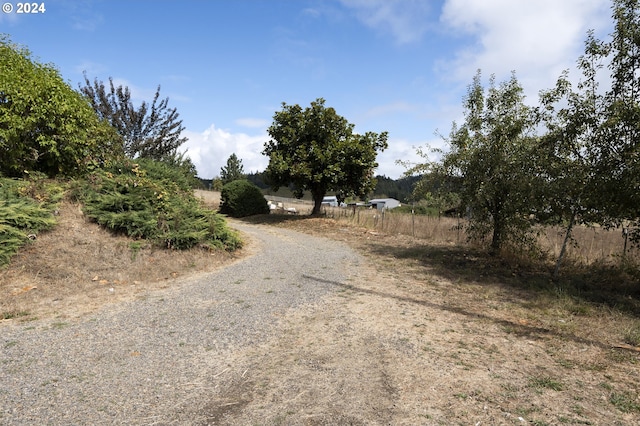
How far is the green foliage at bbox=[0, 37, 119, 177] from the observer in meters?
8.60

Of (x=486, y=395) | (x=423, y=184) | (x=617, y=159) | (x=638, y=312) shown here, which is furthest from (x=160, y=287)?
(x=617, y=159)

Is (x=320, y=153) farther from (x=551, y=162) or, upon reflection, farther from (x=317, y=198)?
(x=551, y=162)

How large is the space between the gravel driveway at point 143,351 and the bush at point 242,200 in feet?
44.1

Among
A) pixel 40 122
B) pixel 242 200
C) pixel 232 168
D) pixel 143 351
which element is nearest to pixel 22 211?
pixel 40 122

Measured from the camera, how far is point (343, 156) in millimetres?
17625

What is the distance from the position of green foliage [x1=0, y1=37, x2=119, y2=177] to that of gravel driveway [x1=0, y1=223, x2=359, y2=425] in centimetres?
545

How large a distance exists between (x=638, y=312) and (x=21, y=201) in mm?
11218

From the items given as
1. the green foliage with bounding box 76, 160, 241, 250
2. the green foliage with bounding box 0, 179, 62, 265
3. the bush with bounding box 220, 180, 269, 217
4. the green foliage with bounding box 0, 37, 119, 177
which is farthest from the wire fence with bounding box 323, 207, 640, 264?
the green foliage with bounding box 0, 37, 119, 177

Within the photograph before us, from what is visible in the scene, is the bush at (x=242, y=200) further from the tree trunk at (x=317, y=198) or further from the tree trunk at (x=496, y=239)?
the tree trunk at (x=496, y=239)

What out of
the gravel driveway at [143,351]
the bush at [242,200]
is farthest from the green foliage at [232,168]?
the gravel driveway at [143,351]

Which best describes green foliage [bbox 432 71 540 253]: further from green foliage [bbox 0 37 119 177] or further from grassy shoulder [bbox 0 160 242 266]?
green foliage [bbox 0 37 119 177]

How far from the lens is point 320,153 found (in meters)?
17.1

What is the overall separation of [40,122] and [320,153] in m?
10.3

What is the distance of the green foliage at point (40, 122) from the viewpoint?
860cm
